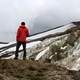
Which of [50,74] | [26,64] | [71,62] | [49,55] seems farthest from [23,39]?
[49,55]

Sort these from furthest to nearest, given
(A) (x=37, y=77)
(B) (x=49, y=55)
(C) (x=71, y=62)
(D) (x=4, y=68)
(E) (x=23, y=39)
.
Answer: (B) (x=49, y=55), (C) (x=71, y=62), (E) (x=23, y=39), (D) (x=4, y=68), (A) (x=37, y=77)

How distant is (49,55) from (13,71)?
89.0 ft

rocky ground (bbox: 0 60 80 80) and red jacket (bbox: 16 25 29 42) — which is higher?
red jacket (bbox: 16 25 29 42)

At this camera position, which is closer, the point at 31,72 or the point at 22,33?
the point at 31,72

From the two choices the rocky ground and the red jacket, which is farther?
the red jacket

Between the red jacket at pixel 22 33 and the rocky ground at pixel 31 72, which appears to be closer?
the rocky ground at pixel 31 72

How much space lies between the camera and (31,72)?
79.8ft

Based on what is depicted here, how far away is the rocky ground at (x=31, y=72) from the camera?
22.9 m

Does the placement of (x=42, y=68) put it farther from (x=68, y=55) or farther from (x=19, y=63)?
A: (x=68, y=55)

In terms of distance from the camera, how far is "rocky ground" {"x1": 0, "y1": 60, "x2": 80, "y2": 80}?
22.9 meters

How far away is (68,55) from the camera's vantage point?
4709 cm

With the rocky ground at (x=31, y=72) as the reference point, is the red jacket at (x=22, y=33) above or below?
above

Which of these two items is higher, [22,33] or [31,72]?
[22,33]

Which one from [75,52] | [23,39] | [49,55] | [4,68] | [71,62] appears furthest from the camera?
[49,55]
